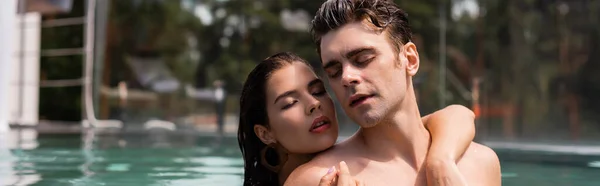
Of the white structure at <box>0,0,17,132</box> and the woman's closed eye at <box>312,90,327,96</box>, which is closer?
the woman's closed eye at <box>312,90,327,96</box>

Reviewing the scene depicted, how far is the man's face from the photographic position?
2080mm

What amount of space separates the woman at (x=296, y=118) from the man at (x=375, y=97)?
65 mm

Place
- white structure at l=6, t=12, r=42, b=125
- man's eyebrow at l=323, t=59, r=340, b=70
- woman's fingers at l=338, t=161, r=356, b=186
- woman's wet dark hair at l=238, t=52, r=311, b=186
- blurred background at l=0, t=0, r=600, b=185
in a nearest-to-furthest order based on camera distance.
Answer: woman's fingers at l=338, t=161, r=356, b=186 → man's eyebrow at l=323, t=59, r=340, b=70 → woman's wet dark hair at l=238, t=52, r=311, b=186 → blurred background at l=0, t=0, r=600, b=185 → white structure at l=6, t=12, r=42, b=125

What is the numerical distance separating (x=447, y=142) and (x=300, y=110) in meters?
0.45

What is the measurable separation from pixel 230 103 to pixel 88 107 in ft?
10.1

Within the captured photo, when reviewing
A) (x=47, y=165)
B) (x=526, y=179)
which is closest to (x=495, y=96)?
(x=526, y=179)

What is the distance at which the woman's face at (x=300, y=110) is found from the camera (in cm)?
223

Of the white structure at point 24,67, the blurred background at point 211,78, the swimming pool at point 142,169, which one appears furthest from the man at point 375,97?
the white structure at point 24,67

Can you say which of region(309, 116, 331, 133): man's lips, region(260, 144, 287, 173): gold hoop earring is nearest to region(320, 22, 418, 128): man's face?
region(309, 116, 331, 133): man's lips

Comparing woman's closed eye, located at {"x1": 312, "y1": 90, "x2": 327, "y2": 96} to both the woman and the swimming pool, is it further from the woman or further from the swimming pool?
the swimming pool

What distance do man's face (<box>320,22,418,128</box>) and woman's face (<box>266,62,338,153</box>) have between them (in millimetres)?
130

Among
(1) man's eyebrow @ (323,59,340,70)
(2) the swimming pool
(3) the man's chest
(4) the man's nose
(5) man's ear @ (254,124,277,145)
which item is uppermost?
(1) man's eyebrow @ (323,59,340,70)

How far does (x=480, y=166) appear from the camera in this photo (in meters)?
2.27

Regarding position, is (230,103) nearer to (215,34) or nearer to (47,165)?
(215,34)
